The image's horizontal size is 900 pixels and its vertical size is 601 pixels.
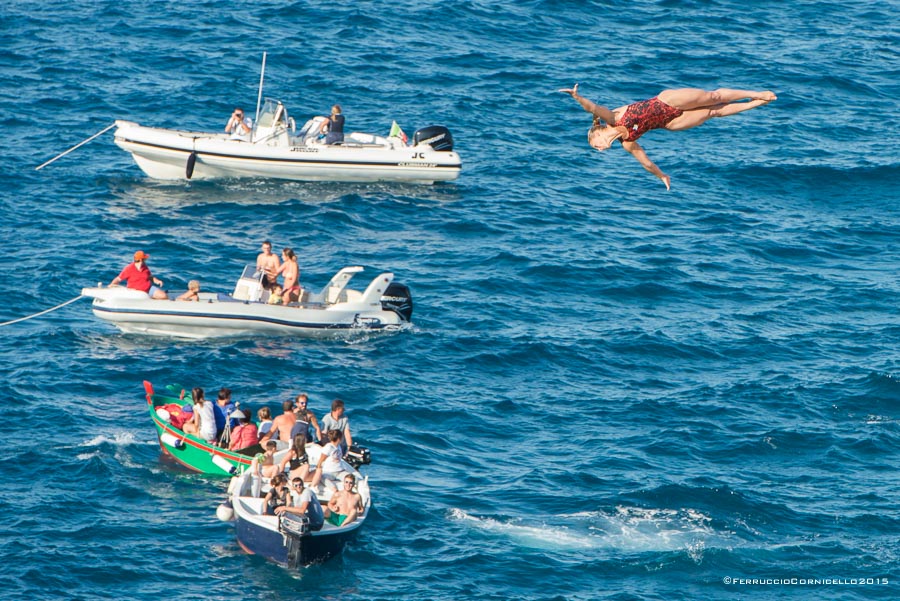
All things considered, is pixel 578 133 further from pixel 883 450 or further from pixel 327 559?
pixel 327 559

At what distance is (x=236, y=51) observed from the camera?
175ft

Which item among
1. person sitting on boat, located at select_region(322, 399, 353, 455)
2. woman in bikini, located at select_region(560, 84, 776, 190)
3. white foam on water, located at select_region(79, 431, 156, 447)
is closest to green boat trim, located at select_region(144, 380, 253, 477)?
white foam on water, located at select_region(79, 431, 156, 447)

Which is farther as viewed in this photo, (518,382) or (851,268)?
(851,268)

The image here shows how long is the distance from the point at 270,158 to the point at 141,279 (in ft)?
33.9

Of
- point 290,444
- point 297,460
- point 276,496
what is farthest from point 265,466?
point 276,496

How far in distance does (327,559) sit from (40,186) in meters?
21.3

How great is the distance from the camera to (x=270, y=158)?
44344mm

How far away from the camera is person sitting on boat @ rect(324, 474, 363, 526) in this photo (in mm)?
26500

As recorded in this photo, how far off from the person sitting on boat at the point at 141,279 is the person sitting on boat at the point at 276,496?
9821 millimetres

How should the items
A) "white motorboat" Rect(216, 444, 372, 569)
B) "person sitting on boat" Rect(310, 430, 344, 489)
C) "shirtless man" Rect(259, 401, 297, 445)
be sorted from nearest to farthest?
"white motorboat" Rect(216, 444, 372, 569) < "person sitting on boat" Rect(310, 430, 344, 489) < "shirtless man" Rect(259, 401, 297, 445)

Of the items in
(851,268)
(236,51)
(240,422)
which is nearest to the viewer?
(240,422)

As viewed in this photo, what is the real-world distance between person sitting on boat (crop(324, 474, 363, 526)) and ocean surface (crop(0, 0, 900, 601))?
0.87 metres

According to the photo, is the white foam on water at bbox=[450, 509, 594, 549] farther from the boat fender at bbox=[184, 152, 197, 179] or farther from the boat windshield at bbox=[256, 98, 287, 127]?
the boat windshield at bbox=[256, 98, 287, 127]

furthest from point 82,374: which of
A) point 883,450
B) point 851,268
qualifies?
point 851,268
